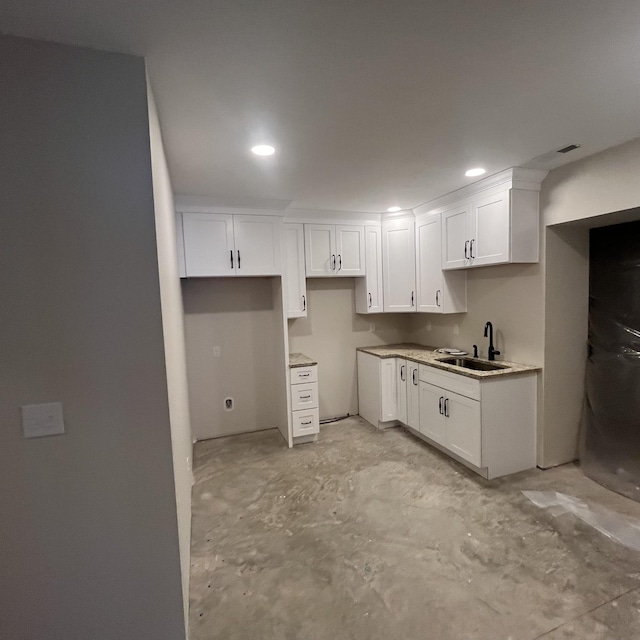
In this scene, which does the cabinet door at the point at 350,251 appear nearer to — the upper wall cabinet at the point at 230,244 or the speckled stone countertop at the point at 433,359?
the upper wall cabinet at the point at 230,244

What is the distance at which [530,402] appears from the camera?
9.80ft

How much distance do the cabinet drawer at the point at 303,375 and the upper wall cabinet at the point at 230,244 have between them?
103cm

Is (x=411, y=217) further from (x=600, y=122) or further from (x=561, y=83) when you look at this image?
(x=561, y=83)

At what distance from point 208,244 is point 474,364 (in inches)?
113

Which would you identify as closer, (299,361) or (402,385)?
(299,361)

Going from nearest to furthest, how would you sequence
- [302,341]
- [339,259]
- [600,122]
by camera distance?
[600,122]
[339,259]
[302,341]

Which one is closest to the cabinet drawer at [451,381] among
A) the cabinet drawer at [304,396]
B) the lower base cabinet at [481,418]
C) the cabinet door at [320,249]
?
the lower base cabinet at [481,418]

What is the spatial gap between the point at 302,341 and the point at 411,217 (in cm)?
194

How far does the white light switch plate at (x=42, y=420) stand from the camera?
1249 millimetres

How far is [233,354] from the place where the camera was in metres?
3.94

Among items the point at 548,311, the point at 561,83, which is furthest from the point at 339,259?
the point at 561,83

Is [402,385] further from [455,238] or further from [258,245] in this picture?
[258,245]

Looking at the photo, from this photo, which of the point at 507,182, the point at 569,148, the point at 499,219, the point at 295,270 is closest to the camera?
the point at 569,148

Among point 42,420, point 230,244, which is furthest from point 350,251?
point 42,420
